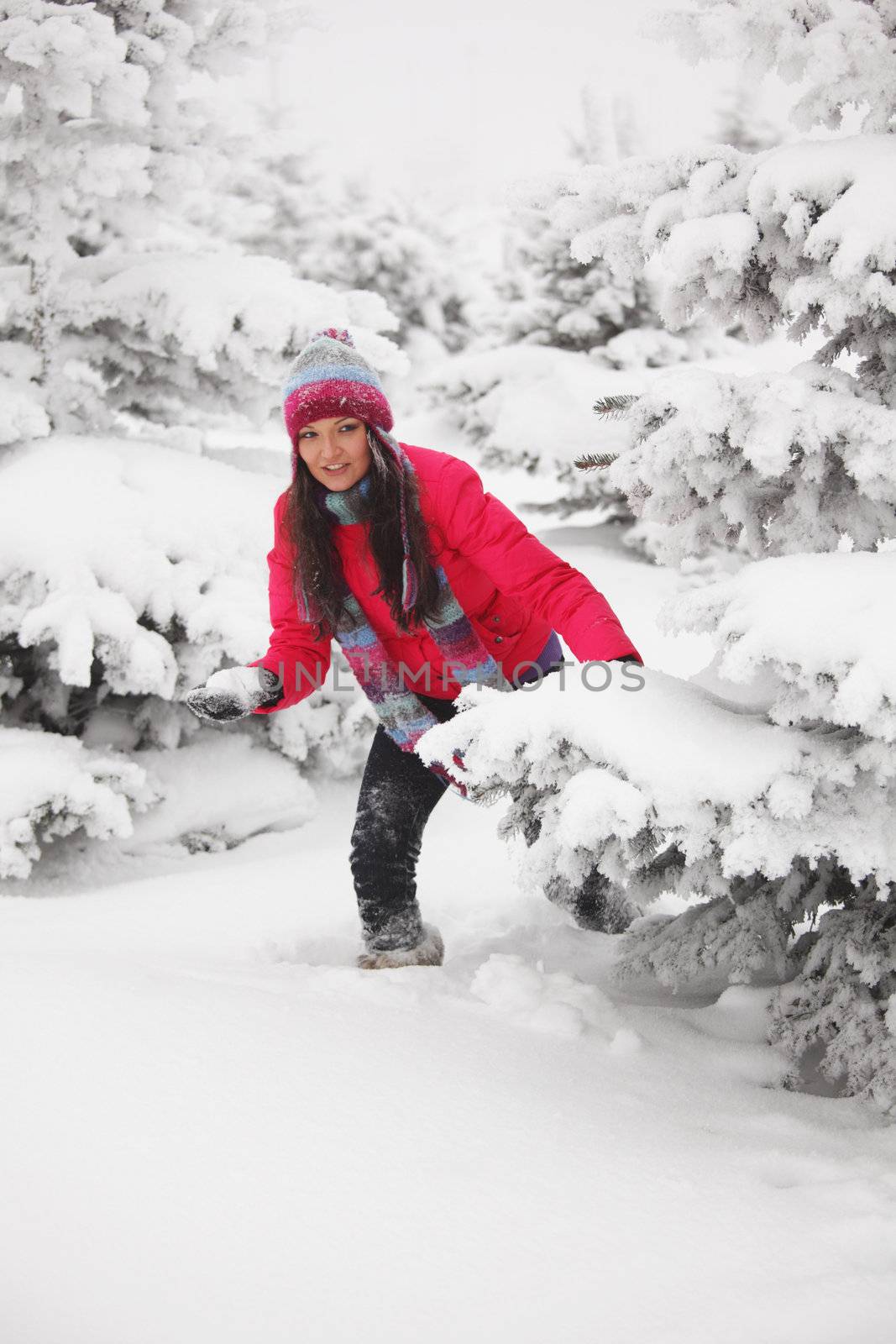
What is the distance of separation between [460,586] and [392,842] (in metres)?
0.81

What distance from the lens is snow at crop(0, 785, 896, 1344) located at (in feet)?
4.95

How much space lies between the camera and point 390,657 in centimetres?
311

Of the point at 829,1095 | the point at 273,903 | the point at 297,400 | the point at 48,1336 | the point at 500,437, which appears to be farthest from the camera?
the point at 500,437

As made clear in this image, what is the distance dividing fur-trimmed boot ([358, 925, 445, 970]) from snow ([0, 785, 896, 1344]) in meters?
0.28

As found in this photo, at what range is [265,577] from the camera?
4641mm

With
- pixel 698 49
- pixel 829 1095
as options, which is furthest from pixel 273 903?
pixel 698 49

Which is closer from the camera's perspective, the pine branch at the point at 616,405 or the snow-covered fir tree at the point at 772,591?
the snow-covered fir tree at the point at 772,591

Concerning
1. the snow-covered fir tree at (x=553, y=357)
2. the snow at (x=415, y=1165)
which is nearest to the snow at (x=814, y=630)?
the snow at (x=415, y=1165)

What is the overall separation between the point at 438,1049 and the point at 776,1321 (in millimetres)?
906

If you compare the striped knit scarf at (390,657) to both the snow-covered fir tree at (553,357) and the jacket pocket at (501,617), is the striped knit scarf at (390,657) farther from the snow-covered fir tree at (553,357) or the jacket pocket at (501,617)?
the snow-covered fir tree at (553,357)

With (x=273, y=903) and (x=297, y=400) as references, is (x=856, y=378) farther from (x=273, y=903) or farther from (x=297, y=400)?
(x=273, y=903)

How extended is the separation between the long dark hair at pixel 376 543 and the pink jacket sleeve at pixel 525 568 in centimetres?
11

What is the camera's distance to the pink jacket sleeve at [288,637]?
9.77 ft

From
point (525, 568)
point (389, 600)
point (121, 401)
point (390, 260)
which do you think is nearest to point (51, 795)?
point (389, 600)
